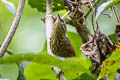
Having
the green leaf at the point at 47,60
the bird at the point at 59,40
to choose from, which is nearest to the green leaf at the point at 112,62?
the green leaf at the point at 47,60

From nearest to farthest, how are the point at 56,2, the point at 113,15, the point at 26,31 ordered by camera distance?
the point at 113,15, the point at 56,2, the point at 26,31

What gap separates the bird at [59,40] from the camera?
1.14 m

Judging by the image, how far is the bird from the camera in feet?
3.74

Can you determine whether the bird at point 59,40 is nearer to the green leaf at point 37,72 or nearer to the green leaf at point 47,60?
the green leaf at point 37,72

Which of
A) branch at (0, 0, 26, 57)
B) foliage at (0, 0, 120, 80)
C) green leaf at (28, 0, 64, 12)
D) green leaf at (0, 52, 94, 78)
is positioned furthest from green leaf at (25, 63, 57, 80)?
green leaf at (0, 52, 94, 78)

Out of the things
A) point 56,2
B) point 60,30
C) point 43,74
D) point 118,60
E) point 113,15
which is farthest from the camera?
point 56,2

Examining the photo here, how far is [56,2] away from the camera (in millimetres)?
1557

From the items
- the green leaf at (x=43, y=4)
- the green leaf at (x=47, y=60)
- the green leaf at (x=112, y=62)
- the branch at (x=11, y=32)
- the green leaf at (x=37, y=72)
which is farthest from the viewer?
the green leaf at (x=43, y=4)

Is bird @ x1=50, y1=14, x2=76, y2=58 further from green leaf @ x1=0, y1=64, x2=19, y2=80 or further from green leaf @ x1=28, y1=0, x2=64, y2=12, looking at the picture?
green leaf @ x1=28, y1=0, x2=64, y2=12

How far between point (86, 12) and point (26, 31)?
128 centimetres

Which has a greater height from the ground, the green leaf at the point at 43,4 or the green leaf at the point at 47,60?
the green leaf at the point at 47,60

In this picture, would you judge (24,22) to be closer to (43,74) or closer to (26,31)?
(26,31)

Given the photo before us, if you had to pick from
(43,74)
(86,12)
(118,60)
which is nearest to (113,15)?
(86,12)

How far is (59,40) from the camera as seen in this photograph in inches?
45.6
